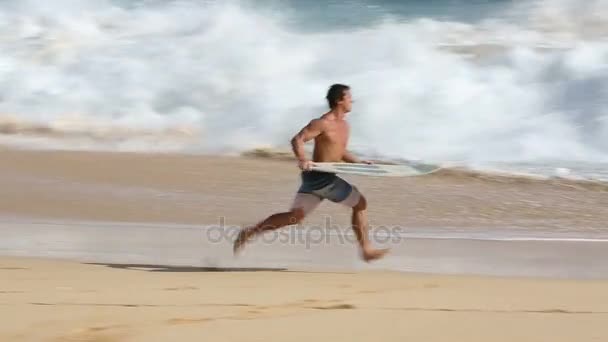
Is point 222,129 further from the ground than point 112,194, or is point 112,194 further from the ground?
point 222,129

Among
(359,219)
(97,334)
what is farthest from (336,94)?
(97,334)

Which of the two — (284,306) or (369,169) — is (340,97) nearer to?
(369,169)

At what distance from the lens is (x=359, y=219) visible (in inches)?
207

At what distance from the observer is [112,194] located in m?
7.29

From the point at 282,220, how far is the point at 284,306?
917mm

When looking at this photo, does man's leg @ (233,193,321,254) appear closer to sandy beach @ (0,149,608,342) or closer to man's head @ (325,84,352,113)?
sandy beach @ (0,149,608,342)

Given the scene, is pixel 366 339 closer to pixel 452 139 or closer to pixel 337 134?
pixel 337 134

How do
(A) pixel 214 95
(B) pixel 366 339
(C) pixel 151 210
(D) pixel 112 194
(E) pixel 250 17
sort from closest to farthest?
(B) pixel 366 339
(C) pixel 151 210
(D) pixel 112 194
(A) pixel 214 95
(E) pixel 250 17

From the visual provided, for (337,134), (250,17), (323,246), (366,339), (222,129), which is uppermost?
(250,17)

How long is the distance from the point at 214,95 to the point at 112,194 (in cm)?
387

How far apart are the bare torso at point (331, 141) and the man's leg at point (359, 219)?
5.1 inches

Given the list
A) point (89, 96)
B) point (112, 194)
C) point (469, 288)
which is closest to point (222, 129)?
point (89, 96)

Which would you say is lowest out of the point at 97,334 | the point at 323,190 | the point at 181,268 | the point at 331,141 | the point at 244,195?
the point at 97,334

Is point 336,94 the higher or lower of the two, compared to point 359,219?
higher
